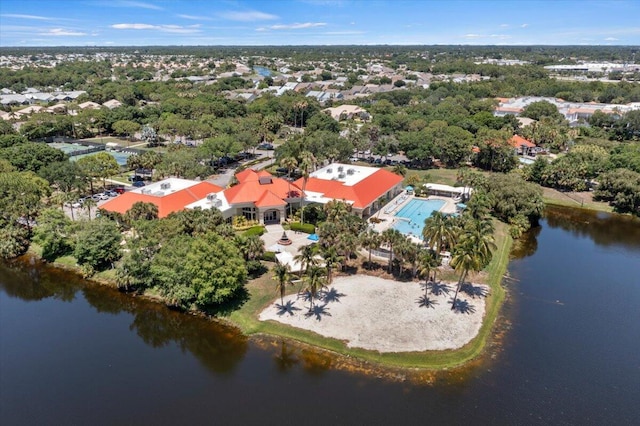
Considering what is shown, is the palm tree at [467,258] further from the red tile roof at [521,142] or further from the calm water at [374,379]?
the red tile roof at [521,142]

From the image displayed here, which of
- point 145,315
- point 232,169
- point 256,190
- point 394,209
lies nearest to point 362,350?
point 145,315

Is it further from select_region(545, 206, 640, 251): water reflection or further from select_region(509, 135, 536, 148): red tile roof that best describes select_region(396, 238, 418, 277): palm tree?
select_region(509, 135, 536, 148): red tile roof

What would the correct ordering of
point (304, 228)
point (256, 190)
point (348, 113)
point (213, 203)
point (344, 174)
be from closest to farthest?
point (304, 228)
point (213, 203)
point (256, 190)
point (344, 174)
point (348, 113)

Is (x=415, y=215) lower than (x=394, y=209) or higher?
lower

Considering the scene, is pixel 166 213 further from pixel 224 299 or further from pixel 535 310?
pixel 535 310

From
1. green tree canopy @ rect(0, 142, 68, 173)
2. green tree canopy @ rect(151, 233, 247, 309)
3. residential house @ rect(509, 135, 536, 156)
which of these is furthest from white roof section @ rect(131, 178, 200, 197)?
residential house @ rect(509, 135, 536, 156)

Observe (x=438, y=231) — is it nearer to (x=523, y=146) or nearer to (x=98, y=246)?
(x=98, y=246)

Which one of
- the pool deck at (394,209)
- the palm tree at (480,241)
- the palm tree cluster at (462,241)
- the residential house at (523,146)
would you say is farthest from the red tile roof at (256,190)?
the residential house at (523,146)

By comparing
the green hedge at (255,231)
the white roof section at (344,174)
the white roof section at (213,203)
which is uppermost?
the white roof section at (344,174)
